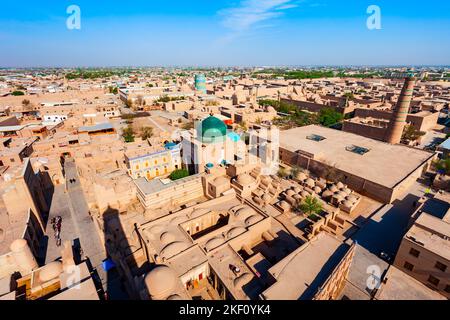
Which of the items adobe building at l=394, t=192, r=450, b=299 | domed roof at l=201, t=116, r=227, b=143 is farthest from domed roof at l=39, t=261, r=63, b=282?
adobe building at l=394, t=192, r=450, b=299

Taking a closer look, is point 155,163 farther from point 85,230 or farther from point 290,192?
point 290,192

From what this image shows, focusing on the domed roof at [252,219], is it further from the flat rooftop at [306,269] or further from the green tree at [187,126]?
the green tree at [187,126]

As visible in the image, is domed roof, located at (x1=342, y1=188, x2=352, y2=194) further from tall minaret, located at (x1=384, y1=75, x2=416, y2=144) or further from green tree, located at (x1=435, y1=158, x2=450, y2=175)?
tall minaret, located at (x1=384, y1=75, x2=416, y2=144)

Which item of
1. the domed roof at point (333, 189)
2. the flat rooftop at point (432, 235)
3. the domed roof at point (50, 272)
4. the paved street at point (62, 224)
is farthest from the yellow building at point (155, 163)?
the flat rooftop at point (432, 235)

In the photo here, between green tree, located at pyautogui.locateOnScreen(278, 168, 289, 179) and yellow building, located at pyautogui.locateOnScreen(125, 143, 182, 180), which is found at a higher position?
yellow building, located at pyautogui.locateOnScreen(125, 143, 182, 180)

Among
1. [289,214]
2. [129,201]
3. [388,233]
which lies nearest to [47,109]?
[129,201]
